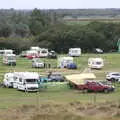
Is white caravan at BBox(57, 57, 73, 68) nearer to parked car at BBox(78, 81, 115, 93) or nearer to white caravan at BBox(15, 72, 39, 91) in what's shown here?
white caravan at BBox(15, 72, 39, 91)

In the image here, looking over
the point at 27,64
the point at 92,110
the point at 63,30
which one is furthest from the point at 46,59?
the point at 92,110

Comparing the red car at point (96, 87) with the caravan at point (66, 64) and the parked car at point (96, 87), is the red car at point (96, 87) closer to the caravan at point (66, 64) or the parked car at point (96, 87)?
the parked car at point (96, 87)

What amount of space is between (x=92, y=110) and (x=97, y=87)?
44.2 ft

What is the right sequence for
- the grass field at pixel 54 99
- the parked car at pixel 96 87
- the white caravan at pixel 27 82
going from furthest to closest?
1. the parked car at pixel 96 87
2. the white caravan at pixel 27 82
3. the grass field at pixel 54 99

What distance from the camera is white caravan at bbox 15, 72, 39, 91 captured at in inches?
1437

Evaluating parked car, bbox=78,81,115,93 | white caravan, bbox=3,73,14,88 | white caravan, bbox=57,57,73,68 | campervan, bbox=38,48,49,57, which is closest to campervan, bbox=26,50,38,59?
campervan, bbox=38,48,49,57

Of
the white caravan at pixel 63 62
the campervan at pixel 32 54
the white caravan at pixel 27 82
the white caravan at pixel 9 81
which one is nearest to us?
the white caravan at pixel 27 82

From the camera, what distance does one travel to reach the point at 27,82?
3700 cm

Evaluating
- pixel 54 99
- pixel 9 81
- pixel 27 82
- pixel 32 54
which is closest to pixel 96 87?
pixel 27 82

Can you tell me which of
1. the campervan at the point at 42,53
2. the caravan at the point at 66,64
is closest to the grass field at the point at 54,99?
the caravan at the point at 66,64

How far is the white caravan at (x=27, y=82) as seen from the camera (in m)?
36.5

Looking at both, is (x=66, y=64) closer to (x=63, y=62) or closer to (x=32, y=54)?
(x=63, y=62)

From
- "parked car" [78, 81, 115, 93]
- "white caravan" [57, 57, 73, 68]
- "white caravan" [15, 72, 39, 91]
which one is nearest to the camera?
"white caravan" [15, 72, 39, 91]

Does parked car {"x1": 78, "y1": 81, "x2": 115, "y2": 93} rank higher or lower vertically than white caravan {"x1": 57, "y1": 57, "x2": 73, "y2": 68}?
lower
